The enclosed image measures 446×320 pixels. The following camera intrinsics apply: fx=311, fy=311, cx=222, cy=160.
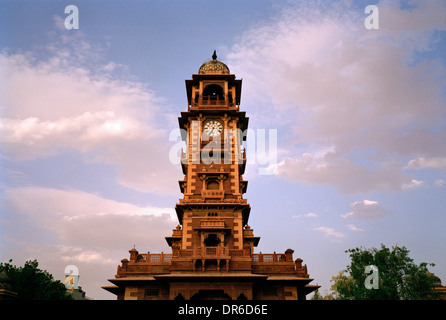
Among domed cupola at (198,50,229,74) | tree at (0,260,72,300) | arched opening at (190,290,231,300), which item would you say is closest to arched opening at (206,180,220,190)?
arched opening at (190,290,231,300)

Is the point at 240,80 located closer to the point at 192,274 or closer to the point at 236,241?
the point at 236,241

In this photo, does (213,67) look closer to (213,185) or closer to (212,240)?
(213,185)

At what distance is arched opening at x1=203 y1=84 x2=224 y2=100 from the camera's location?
3959 centimetres

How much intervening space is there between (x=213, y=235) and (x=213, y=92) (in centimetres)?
1991

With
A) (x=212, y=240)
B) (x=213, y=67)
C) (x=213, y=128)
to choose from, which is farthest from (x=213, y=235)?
(x=213, y=67)

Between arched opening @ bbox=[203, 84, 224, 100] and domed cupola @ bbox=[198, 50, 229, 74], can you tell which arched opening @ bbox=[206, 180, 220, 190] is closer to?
arched opening @ bbox=[203, 84, 224, 100]

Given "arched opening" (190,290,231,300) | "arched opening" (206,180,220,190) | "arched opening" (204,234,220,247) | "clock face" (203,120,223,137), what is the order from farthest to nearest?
"clock face" (203,120,223,137)
"arched opening" (206,180,220,190)
"arched opening" (204,234,220,247)
"arched opening" (190,290,231,300)

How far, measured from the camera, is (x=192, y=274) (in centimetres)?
2477

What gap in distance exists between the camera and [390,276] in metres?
34.2

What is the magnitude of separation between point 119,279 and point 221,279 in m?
8.43

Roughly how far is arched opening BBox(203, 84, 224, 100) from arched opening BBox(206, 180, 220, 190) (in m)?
11.4

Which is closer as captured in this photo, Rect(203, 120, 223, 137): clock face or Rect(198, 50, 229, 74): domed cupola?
Rect(203, 120, 223, 137): clock face

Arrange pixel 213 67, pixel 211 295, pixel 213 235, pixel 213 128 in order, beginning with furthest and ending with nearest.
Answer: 1. pixel 213 67
2. pixel 213 128
3. pixel 213 235
4. pixel 211 295
